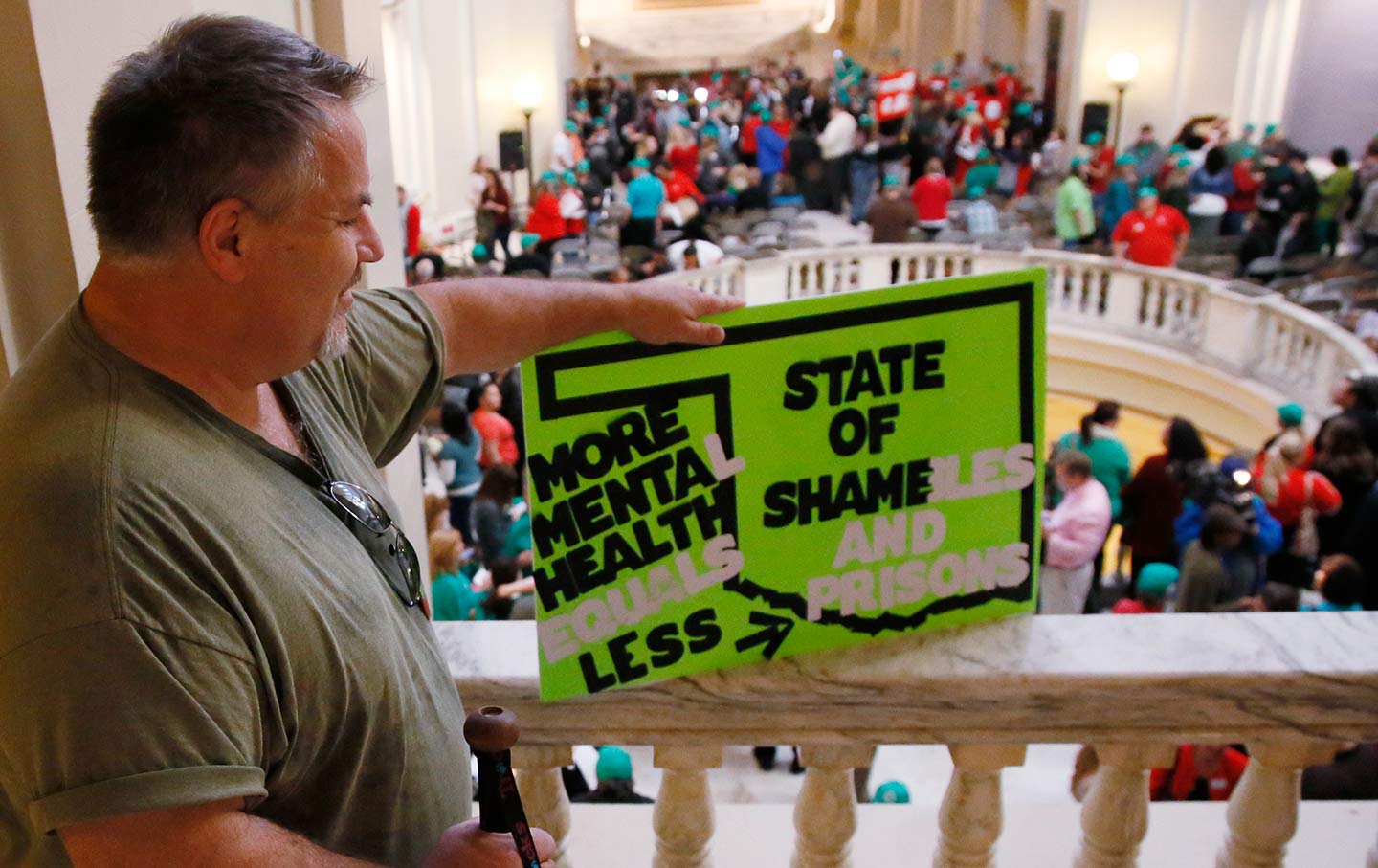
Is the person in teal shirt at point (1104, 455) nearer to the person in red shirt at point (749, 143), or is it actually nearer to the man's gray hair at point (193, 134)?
the man's gray hair at point (193, 134)

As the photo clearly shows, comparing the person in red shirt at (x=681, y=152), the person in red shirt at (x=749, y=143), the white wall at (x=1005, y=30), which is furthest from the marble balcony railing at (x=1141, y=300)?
the white wall at (x=1005, y=30)

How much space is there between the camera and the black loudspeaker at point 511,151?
18.5m

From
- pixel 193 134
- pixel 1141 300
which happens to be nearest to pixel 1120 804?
pixel 193 134

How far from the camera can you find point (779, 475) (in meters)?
1.73

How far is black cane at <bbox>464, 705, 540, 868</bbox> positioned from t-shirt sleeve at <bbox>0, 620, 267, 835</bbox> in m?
0.28

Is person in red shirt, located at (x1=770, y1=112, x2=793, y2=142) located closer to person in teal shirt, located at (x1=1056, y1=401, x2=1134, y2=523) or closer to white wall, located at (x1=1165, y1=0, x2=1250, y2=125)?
white wall, located at (x1=1165, y1=0, x2=1250, y2=125)

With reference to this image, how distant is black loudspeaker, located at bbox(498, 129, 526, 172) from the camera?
60.6 feet

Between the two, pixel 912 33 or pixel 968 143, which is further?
pixel 912 33

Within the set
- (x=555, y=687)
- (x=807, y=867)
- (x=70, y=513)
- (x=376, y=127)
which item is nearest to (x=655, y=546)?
(x=555, y=687)

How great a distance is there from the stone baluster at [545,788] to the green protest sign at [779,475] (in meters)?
0.15

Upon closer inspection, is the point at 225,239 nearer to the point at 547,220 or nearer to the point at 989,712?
the point at 989,712

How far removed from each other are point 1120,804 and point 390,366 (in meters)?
1.23

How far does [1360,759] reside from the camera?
3.58 m

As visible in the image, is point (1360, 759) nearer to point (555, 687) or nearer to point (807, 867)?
point (807, 867)
